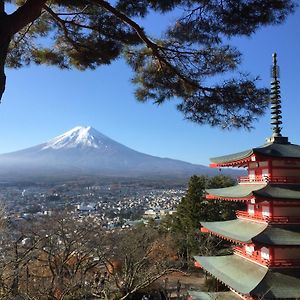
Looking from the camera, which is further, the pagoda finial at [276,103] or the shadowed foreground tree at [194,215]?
the shadowed foreground tree at [194,215]

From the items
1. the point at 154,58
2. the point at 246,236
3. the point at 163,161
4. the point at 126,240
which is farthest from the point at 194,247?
the point at 163,161

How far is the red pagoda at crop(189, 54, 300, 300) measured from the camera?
715cm

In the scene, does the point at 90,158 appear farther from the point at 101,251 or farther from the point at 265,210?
the point at 265,210

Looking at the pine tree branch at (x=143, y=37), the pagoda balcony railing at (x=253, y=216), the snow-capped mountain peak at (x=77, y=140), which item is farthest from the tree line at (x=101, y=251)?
the snow-capped mountain peak at (x=77, y=140)

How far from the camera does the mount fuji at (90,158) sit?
113m

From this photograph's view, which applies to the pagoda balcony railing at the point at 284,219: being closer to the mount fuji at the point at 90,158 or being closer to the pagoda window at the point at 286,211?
the pagoda window at the point at 286,211

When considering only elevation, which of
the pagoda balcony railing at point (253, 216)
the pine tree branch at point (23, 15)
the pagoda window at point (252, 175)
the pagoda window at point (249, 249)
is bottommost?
the pagoda window at point (249, 249)

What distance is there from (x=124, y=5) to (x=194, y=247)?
1555 centimetres

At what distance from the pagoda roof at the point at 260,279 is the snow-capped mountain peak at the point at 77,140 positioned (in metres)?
119

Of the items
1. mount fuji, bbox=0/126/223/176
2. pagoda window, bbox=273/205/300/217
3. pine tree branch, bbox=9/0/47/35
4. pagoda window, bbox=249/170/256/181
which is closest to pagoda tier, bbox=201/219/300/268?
pagoda window, bbox=273/205/300/217

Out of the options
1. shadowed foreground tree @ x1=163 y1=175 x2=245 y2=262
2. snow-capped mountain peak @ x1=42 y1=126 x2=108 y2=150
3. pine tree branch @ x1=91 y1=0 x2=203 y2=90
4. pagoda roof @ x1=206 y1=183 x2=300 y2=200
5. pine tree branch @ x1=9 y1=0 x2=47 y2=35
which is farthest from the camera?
snow-capped mountain peak @ x1=42 y1=126 x2=108 y2=150

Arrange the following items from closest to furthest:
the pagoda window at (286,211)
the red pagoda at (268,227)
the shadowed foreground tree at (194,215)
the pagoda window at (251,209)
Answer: the red pagoda at (268,227) < the pagoda window at (286,211) < the pagoda window at (251,209) < the shadowed foreground tree at (194,215)

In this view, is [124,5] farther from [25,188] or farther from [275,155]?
[25,188]

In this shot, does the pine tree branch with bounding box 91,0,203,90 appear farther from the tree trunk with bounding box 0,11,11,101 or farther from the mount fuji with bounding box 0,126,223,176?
the mount fuji with bounding box 0,126,223,176
